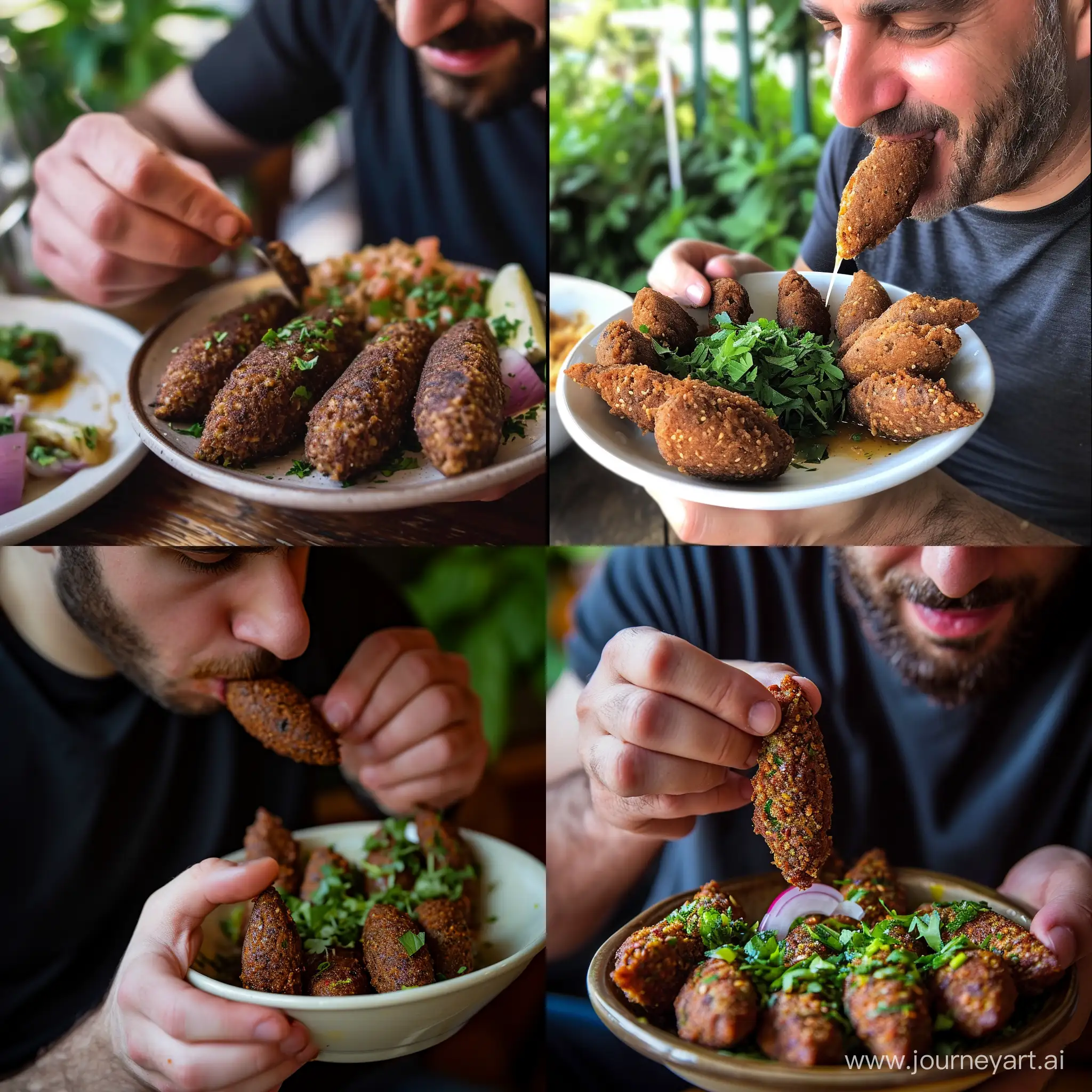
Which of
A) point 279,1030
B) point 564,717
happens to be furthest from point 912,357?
point 279,1030

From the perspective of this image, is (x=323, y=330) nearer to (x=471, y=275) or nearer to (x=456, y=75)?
(x=471, y=275)

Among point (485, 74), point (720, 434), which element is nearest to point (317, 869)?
point (720, 434)

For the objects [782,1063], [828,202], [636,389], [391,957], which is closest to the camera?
[782,1063]

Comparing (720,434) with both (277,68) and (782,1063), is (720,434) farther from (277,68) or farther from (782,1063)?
(277,68)

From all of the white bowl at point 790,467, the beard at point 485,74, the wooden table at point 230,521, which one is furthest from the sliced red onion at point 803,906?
the beard at point 485,74

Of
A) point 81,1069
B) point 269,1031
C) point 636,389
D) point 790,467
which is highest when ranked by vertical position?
point 636,389

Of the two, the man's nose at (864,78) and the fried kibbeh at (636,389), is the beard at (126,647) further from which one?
the man's nose at (864,78)

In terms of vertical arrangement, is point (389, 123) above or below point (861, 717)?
above
